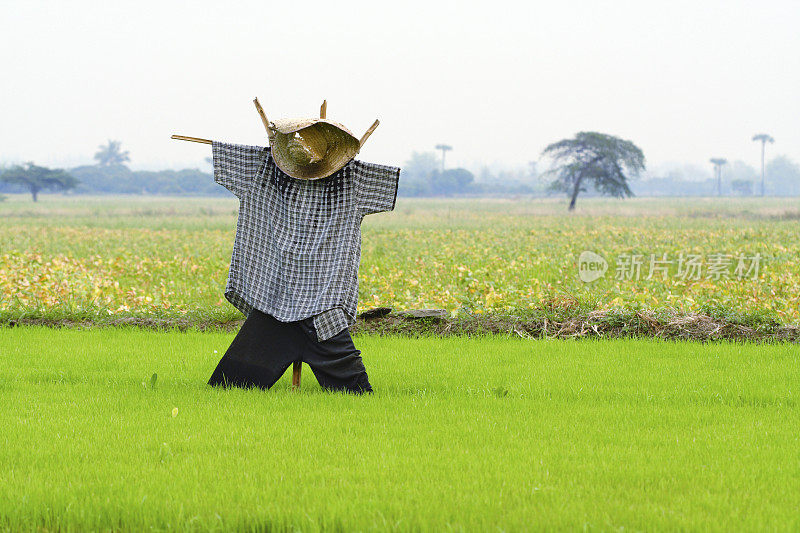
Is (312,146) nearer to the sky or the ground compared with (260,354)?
nearer to the sky

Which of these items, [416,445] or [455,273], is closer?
[416,445]

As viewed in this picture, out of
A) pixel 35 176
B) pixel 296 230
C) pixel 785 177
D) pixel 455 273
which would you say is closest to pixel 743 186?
pixel 785 177

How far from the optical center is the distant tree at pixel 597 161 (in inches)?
2308

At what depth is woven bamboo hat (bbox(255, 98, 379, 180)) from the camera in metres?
6.20

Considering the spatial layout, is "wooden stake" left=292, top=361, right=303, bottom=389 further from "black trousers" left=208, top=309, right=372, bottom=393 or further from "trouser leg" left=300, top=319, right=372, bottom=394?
"trouser leg" left=300, top=319, right=372, bottom=394

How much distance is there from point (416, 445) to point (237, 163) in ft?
10.1

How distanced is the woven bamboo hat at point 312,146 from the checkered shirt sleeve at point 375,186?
0.18 m

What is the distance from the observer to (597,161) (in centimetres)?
5962

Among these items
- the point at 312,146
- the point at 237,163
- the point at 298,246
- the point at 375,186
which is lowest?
the point at 298,246

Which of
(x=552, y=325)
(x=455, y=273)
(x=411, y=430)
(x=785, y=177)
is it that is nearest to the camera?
(x=411, y=430)

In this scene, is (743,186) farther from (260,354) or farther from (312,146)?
(260,354)

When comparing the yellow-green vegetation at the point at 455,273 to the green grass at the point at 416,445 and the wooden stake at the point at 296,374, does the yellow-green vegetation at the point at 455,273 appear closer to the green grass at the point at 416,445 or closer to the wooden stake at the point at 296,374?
the green grass at the point at 416,445

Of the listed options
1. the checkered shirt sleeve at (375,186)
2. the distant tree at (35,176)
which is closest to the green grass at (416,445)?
the checkered shirt sleeve at (375,186)

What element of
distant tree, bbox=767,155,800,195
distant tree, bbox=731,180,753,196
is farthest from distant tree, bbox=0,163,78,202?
distant tree, bbox=767,155,800,195
